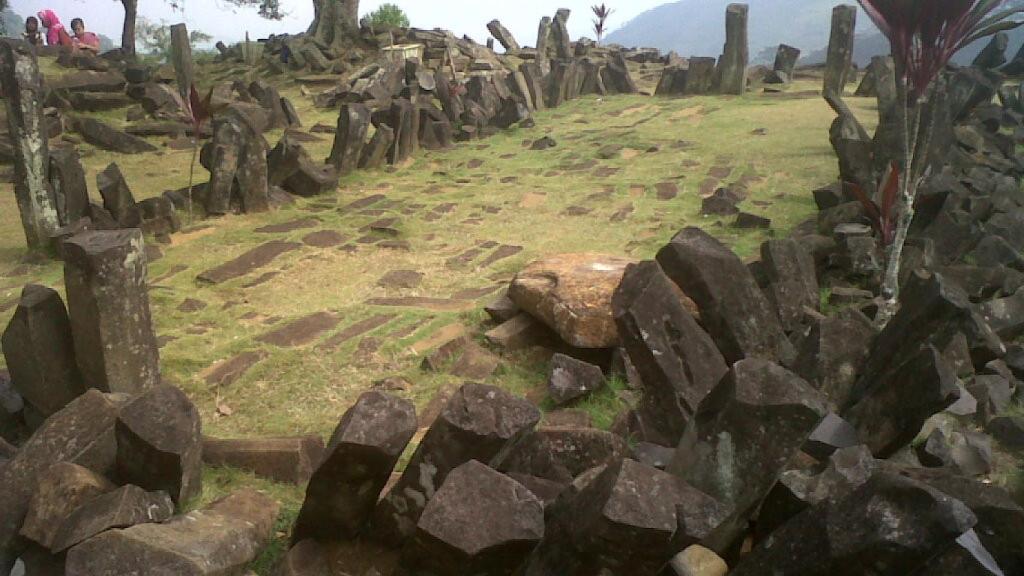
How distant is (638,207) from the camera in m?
7.59

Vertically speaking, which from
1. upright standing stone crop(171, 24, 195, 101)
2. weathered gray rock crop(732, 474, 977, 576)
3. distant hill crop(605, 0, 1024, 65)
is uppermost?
distant hill crop(605, 0, 1024, 65)

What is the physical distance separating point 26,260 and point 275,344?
2966 millimetres

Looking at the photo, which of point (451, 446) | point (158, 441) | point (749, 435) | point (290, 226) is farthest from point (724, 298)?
point (290, 226)

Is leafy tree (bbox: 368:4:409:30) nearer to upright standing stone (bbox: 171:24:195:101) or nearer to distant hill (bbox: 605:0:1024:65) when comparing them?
upright standing stone (bbox: 171:24:195:101)

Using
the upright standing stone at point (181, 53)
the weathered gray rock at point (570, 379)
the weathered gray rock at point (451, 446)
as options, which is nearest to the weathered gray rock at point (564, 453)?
the weathered gray rock at point (451, 446)

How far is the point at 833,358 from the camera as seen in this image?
11.0 feet

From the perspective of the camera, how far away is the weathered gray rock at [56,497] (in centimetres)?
229

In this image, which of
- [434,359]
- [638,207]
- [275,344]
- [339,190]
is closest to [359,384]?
[434,359]

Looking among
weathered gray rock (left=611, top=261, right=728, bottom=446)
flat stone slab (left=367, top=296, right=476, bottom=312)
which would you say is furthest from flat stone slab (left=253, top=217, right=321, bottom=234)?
weathered gray rock (left=611, top=261, right=728, bottom=446)

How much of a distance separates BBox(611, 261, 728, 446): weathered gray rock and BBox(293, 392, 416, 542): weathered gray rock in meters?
1.20

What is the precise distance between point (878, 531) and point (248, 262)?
17.3 feet

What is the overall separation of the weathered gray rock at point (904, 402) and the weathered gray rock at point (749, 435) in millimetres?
739

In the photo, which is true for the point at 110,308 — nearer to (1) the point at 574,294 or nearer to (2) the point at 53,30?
(1) the point at 574,294

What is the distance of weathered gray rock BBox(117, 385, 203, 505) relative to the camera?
8.15 ft
